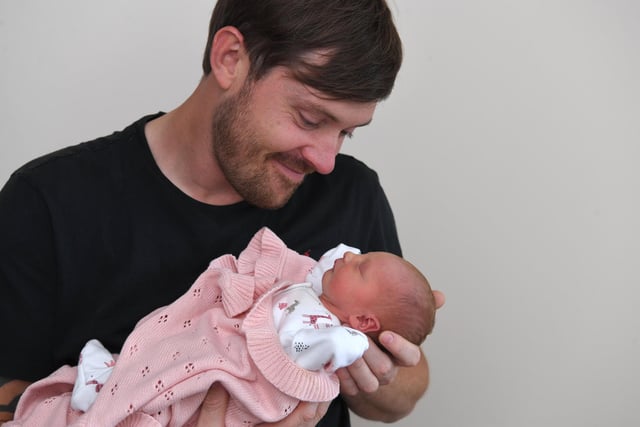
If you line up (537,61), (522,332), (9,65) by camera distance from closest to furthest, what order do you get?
(9,65), (537,61), (522,332)

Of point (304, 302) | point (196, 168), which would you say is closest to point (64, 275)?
point (196, 168)

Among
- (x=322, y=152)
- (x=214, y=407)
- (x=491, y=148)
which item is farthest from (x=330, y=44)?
(x=491, y=148)

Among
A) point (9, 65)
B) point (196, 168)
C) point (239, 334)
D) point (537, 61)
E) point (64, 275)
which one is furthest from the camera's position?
point (537, 61)

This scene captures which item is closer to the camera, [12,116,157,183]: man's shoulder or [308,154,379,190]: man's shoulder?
[12,116,157,183]: man's shoulder

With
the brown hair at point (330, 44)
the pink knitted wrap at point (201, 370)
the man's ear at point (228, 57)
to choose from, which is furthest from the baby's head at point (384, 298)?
the man's ear at point (228, 57)

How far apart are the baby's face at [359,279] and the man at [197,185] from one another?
0.41 ft

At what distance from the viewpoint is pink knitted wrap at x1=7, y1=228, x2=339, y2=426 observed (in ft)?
4.07

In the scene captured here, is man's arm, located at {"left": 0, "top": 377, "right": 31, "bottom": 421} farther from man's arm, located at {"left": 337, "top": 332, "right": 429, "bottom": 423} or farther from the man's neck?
man's arm, located at {"left": 337, "top": 332, "right": 429, "bottom": 423}

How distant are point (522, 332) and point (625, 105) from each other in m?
0.89

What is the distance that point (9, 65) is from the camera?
82.1 inches

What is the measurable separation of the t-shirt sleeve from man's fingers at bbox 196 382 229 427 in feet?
1.52

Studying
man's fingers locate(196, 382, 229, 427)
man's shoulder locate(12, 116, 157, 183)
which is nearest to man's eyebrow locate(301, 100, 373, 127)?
man's shoulder locate(12, 116, 157, 183)

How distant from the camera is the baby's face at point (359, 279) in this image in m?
1.39

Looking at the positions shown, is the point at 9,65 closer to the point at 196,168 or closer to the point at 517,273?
the point at 196,168
